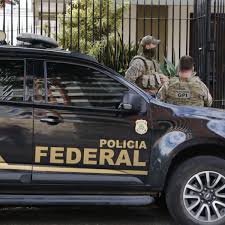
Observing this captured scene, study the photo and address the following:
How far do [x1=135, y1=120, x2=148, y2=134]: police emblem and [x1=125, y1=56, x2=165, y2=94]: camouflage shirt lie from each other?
6.66ft

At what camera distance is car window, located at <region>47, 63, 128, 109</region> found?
550cm

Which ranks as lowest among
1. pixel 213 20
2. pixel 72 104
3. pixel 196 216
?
pixel 196 216

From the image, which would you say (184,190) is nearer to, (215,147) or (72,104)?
(215,147)

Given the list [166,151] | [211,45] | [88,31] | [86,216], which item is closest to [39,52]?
[166,151]

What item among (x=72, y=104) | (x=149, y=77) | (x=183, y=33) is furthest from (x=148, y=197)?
(x=183, y=33)

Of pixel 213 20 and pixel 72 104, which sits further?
pixel 213 20

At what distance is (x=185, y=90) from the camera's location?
6.54 metres

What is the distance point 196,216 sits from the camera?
5.55 m

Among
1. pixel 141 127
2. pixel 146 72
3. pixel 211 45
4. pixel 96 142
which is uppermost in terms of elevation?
pixel 211 45

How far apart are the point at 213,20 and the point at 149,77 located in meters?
3.30

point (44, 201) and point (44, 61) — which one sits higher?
point (44, 61)

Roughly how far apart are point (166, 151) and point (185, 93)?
4.12 ft

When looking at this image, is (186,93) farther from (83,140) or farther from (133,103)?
(83,140)

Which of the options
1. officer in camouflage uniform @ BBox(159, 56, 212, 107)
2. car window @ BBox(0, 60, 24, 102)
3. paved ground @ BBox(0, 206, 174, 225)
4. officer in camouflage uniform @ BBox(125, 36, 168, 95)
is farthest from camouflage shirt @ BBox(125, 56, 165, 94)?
car window @ BBox(0, 60, 24, 102)
